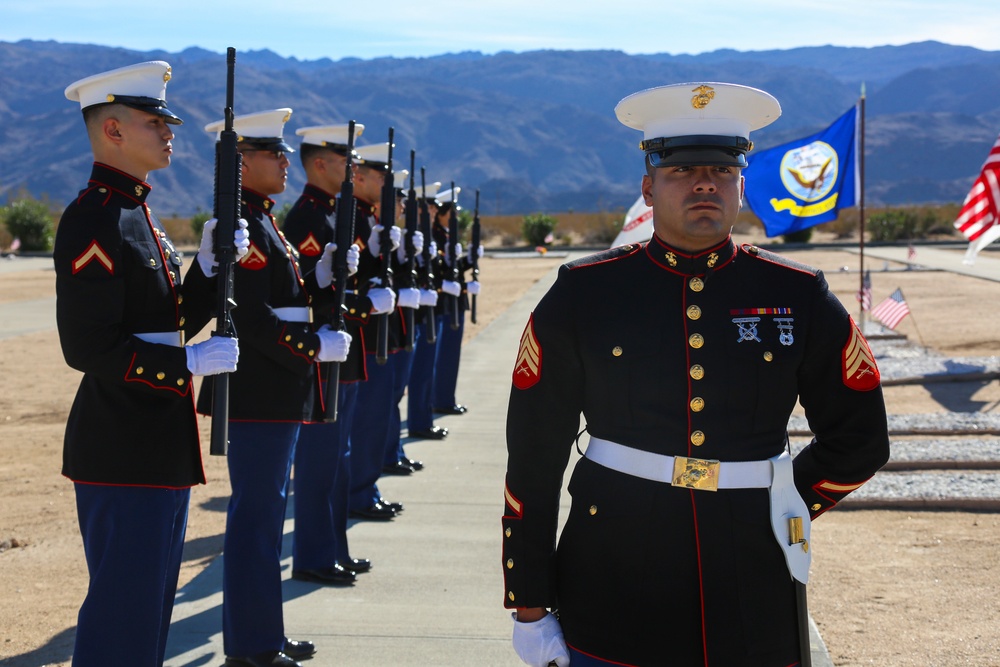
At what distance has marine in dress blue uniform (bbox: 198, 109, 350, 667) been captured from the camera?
4.04 meters

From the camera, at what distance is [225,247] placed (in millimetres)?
3729

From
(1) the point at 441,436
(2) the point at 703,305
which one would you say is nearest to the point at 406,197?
(1) the point at 441,436

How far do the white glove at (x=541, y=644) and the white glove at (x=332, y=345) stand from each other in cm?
201

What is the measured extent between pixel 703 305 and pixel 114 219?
69.9 inches

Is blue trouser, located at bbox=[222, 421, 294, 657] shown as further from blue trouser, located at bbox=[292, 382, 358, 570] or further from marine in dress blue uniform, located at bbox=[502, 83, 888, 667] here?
marine in dress blue uniform, located at bbox=[502, 83, 888, 667]

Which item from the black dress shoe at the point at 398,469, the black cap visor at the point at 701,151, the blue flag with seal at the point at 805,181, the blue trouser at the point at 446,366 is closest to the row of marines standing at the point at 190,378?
the black dress shoe at the point at 398,469

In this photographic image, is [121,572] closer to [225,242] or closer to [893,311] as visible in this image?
[225,242]

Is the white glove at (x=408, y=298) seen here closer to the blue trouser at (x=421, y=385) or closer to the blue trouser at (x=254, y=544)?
the blue trouser at (x=421, y=385)

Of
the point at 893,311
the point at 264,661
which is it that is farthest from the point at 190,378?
the point at 893,311

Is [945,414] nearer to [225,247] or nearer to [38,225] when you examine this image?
[225,247]

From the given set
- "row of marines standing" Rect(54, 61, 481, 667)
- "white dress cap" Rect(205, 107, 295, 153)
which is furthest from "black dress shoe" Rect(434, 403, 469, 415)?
"white dress cap" Rect(205, 107, 295, 153)

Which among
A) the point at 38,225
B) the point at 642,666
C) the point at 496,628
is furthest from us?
the point at 38,225

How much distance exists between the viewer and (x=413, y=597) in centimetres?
500

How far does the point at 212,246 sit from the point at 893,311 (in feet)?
36.2
